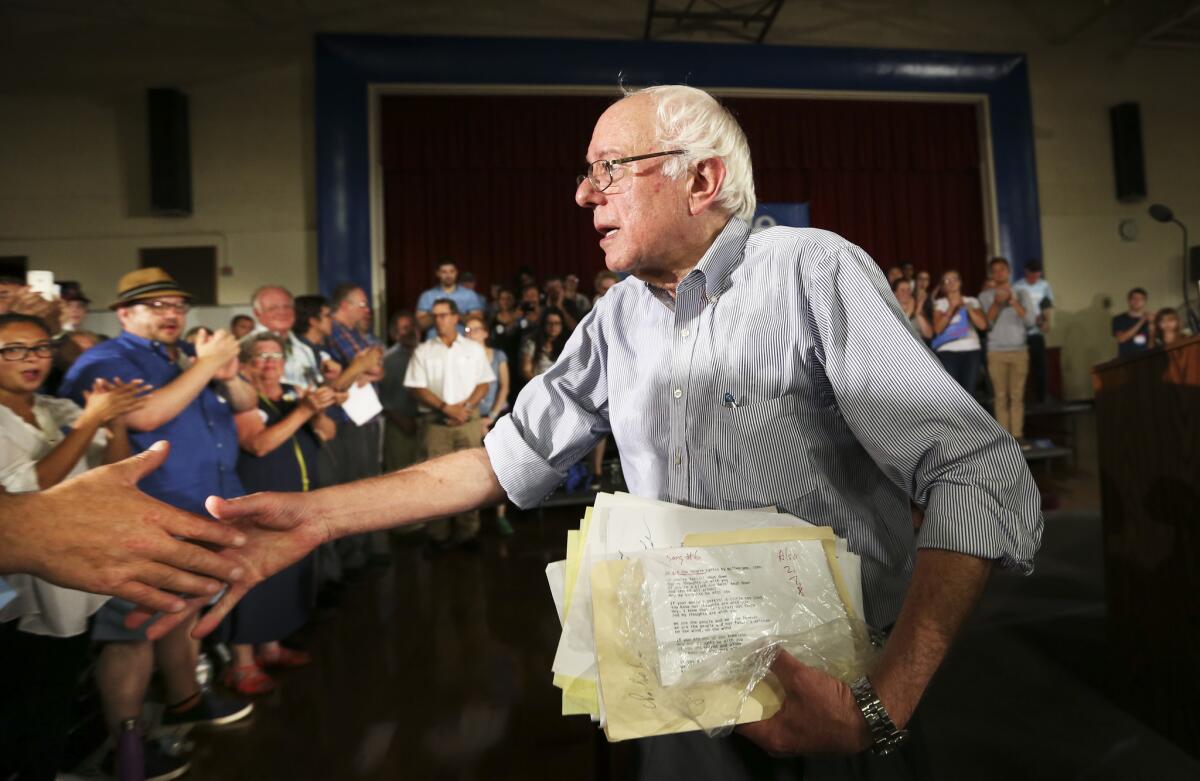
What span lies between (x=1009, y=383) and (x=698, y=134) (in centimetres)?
596

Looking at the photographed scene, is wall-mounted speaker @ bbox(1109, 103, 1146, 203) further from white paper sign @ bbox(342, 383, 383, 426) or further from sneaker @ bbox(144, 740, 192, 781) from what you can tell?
sneaker @ bbox(144, 740, 192, 781)

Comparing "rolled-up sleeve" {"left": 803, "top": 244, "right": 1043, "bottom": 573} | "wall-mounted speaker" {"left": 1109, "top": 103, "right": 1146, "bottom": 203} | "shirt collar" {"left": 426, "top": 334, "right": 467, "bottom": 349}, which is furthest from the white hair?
"wall-mounted speaker" {"left": 1109, "top": 103, "right": 1146, "bottom": 203}

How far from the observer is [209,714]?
7.32 feet

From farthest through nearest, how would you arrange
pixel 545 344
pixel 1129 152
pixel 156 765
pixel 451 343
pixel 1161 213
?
1. pixel 1129 152
2. pixel 545 344
3. pixel 451 343
4. pixel 1161 213
5. pixel 156 765

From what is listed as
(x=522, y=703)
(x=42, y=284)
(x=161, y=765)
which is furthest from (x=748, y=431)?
(x=42, y=284)

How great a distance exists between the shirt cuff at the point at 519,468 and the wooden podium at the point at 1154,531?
1.68m

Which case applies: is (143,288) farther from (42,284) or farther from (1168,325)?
(1168,325)

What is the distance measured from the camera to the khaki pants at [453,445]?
14.3 ft

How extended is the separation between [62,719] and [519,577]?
2.16 m

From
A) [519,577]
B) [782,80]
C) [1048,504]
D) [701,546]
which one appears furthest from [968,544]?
[782,80]

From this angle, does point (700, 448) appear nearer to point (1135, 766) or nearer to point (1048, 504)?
point (1135, 766)

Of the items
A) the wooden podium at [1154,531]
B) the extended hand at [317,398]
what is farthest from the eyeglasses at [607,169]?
the extended hand at [317,398]

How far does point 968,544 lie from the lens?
0.74 m

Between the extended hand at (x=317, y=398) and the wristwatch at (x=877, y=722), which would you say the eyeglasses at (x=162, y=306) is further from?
the wristwatch at (x=877, y=722)
